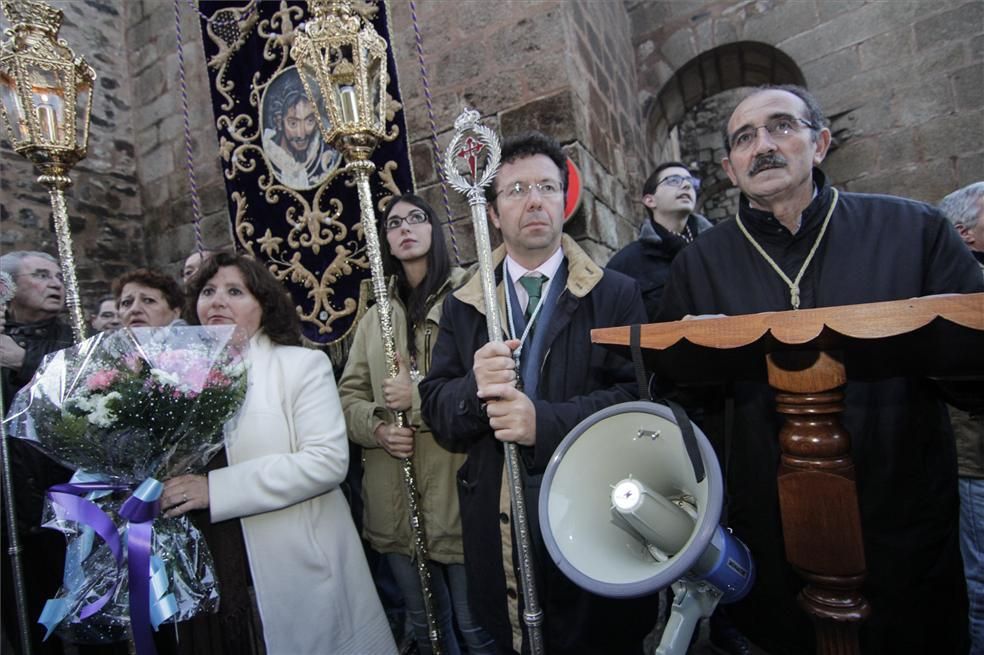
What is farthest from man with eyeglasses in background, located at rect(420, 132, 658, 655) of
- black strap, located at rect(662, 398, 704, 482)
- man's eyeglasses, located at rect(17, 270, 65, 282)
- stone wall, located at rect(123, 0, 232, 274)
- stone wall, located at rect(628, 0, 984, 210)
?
stone wall, located at rect(628, 0, 984, 210)

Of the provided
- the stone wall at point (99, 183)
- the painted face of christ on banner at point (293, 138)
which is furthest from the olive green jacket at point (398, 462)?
the stone wall at point (99, 183)

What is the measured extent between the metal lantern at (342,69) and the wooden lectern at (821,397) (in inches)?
57.9

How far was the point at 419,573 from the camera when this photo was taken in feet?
6.81

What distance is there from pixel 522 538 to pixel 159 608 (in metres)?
0.97

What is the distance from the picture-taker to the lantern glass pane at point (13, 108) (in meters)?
1.91

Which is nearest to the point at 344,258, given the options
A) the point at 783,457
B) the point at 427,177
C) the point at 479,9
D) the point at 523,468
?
the point at 427,177

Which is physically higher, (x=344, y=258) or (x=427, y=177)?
(x=427, y=177)

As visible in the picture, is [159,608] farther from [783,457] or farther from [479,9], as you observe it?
[479,9]

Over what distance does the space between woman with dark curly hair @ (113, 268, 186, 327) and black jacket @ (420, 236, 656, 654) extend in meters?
1.40

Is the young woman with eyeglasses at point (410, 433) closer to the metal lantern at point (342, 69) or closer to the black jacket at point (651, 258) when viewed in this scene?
the metal lantern at point (342, 69)

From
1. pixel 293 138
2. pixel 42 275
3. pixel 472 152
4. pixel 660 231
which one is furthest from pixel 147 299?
pixel 660 231

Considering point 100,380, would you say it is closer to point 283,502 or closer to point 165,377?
point 165,377

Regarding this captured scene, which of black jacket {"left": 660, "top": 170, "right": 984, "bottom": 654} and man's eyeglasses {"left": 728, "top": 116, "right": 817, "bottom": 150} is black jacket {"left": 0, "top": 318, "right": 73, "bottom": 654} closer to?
black jacket {"left": 660, "top": 170, "right": 984, "bottom": 654}

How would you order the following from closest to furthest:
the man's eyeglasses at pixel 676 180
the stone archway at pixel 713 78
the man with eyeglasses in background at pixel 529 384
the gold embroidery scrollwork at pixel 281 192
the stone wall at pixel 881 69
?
the man with eyeglasses in background at pixel 529 384 → the man's eyeglasses at pixel 676 180 → the gold embroidery scrollwork at pixel 281 192 → the stone wall at pixel 881 69 → the stone archway at pixel 713 78
